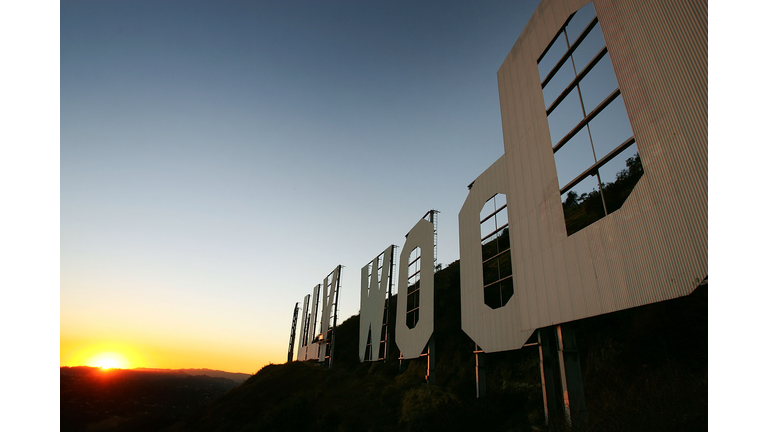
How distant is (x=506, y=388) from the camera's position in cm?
1638

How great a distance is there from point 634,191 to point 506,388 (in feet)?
37.5

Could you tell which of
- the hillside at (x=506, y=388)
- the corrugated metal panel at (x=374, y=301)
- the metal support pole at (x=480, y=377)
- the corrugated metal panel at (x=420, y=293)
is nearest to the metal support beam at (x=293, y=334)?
the hillside at (x=506, y=388)

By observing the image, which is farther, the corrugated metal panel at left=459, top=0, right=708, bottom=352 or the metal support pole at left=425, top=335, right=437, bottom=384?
the metal support pole at left=425, top=335, right=437, bottom=384

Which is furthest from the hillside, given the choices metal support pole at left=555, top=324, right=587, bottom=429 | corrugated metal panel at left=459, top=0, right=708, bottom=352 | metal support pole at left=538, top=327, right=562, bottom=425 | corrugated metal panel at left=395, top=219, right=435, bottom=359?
corrugated metal panel at left=459, top=0, right=708, bottom=352

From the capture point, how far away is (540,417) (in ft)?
40.6

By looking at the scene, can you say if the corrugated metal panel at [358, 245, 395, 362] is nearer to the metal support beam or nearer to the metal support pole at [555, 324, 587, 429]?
the metal support pole at [555, 324, 587, 429]

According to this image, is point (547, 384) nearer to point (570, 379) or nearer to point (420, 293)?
point (570, 379)

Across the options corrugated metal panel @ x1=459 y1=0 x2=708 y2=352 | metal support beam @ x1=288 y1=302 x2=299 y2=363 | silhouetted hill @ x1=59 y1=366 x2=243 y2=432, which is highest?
corrugated metal panel @ x1=459 y1=0 x2=708 y2=352

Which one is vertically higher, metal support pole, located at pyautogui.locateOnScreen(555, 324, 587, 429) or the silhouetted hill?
metal support pole, located at pyautogui.locateOnScreen(555, 324, 587, 429)

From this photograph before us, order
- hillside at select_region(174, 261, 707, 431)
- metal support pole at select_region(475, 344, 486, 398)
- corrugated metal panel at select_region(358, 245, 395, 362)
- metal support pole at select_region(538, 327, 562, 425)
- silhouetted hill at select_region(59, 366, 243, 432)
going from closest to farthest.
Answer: hillside at select_region(174, 261, 707, 431) → metal support pole at select_region(538, 327, 562, 425) → metal support pole at select_region(475, 344, 486, 398) → corrugated metal panel at select_region(358, 245, 395, 362) → silhouetted hill at select_region(59, 366, 243, 432)

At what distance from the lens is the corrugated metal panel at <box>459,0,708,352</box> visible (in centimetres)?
708

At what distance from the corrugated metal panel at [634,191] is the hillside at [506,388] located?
255cm

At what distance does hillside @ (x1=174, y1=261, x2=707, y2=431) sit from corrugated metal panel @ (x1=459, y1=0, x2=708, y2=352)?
2546mm

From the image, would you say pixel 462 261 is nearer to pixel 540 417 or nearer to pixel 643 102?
pixel 540 417
